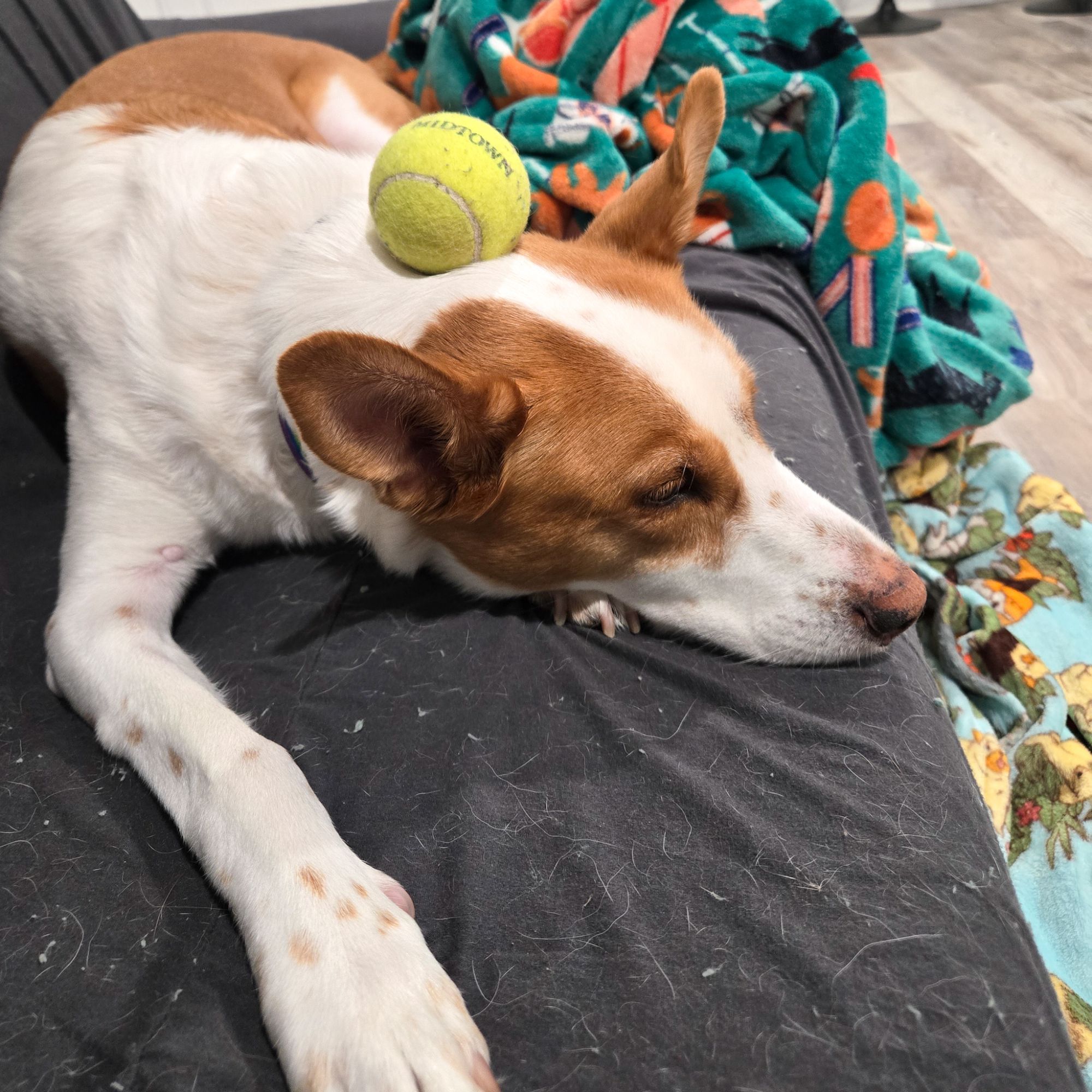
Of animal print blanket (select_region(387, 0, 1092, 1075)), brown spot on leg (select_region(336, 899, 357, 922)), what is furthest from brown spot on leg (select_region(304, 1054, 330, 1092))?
animal print blanket (select_region(387, 0, 1092, 1075))

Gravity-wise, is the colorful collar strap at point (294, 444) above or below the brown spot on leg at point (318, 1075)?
above

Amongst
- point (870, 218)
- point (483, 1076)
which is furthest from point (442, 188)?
point (870, 218)

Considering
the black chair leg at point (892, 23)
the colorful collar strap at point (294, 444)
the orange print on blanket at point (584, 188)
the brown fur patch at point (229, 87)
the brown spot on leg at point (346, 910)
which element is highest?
the brown fur patch at point (229, 87)

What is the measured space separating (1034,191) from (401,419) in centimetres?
241

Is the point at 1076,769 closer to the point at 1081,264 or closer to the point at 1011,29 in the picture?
the point at 1081,264

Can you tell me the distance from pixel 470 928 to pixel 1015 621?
145 cm

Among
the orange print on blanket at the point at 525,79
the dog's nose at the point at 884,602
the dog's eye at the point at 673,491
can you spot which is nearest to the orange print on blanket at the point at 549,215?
the orange print on blanket at the point at 525,79

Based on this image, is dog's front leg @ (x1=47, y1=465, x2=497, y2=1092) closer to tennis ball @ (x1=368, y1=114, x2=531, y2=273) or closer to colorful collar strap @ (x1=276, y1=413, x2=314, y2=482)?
colorful collar strap @ (x1=276, y1=413, x2=314, y2=482)

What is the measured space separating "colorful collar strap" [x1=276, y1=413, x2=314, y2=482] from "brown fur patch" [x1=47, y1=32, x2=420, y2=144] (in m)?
0.80

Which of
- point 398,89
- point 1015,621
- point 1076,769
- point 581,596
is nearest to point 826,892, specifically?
point 581,596

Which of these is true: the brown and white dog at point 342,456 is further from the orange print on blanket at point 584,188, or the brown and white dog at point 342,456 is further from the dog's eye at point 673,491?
the orange print on blanket at point 584,188

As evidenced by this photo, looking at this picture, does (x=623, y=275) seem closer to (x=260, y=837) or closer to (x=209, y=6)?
(x=260, y=837)

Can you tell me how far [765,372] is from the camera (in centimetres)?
175

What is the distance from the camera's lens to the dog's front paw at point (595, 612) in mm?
1323
